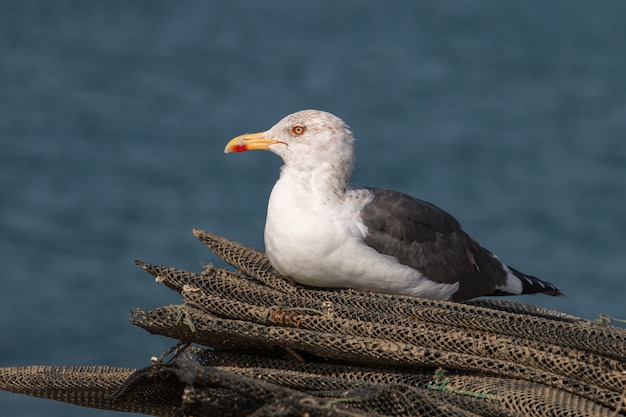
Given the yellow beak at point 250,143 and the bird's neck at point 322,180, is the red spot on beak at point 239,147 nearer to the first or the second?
the yellow beak at point 250,143

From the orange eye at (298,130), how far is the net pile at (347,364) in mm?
1480

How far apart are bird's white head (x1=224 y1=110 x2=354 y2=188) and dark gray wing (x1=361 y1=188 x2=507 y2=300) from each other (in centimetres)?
29

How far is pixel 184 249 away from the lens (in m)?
14.7

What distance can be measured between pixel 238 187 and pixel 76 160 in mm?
2740

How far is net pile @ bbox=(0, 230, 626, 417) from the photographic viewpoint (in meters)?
3.84

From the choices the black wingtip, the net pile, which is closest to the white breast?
the net pile

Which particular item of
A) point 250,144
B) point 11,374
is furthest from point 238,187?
point 11,374

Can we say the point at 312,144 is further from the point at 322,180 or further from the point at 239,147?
the point at 239,147

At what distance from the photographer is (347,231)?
6152 millimetres

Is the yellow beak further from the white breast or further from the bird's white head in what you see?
the white breast

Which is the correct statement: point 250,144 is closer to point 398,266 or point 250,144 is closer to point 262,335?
point 398,266

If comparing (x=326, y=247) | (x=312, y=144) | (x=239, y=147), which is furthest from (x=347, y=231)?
(x=239, y=147)

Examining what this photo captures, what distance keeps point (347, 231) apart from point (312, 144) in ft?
1.96

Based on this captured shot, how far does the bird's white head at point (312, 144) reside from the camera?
645 centimetres
